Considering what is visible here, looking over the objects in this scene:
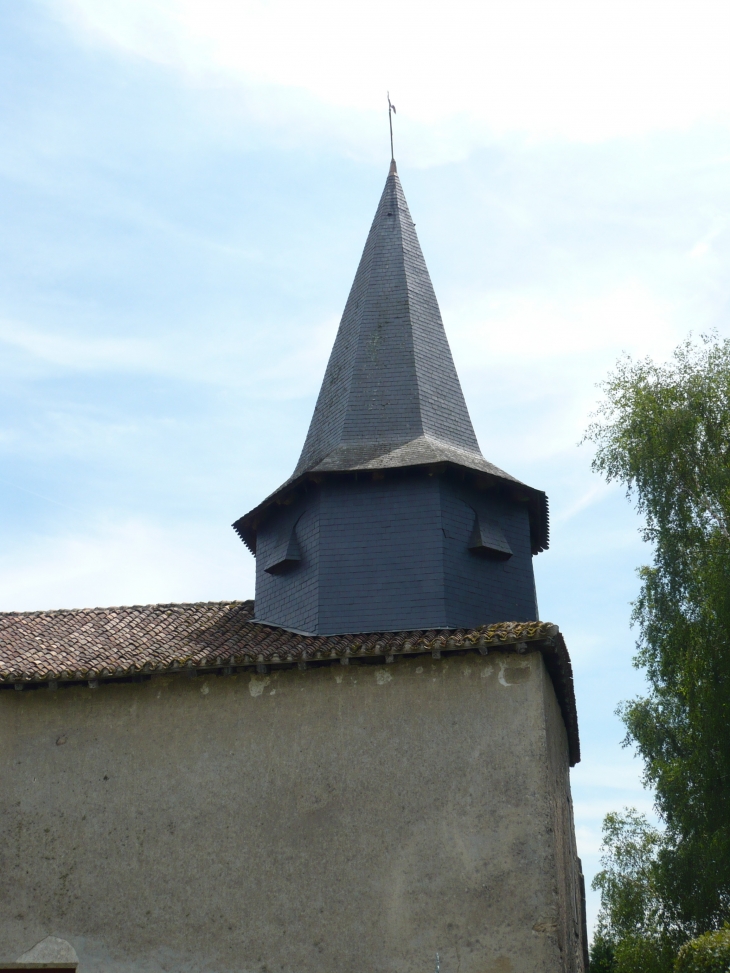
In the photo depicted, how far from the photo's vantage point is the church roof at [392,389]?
54.5 ft

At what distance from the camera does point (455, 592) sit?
15266mm

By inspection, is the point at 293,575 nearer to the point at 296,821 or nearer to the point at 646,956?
the point at 296,821

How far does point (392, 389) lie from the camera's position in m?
17.9

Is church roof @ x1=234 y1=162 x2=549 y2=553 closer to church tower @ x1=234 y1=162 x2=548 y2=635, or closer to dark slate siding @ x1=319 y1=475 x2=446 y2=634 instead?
church tower @ x1=234 y1=162 x2=548 y2=635

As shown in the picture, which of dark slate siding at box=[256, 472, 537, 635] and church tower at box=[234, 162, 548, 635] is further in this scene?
church tower at box=[234, 162, 548, 635]

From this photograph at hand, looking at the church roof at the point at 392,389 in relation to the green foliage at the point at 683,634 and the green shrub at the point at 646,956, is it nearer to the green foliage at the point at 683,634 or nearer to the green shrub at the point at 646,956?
the green foliage at the point at 683,634

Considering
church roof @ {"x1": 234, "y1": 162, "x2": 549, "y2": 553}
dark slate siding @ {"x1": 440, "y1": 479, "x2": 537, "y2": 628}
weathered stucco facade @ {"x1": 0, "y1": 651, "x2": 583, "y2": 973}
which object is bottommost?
weathered stucco facade @ {"x1": 0, "y1": 651, "x2": 583, "y2": 973}

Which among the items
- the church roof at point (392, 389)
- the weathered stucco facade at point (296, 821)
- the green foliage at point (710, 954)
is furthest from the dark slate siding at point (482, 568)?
the green foliage at point (710, 954)

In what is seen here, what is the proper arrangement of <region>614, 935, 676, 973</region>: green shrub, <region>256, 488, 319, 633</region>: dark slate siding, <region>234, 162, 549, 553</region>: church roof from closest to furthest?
<region>256, 488, 319, 633</region>: dark slate siding < <region>234, 162, 549, 553</region>: church roof < <region>614, 935, 676, 973</region>: green shrub

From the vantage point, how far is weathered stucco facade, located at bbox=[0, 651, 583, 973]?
1285 cm

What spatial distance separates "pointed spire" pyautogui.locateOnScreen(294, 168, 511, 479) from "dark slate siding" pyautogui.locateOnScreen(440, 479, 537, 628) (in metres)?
0.65

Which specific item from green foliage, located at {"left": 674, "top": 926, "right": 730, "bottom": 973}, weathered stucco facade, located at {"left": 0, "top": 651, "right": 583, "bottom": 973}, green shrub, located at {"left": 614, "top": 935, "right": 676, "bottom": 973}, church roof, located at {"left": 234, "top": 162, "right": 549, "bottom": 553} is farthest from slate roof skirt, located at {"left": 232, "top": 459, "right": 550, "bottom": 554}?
green shrub, located at {"left": 614, "top": 935, "right": 676, "bottom": 973}

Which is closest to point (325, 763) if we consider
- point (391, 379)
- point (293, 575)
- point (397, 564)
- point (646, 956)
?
point (397, 564)

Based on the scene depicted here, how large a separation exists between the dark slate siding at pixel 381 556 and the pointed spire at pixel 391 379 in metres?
0.50
